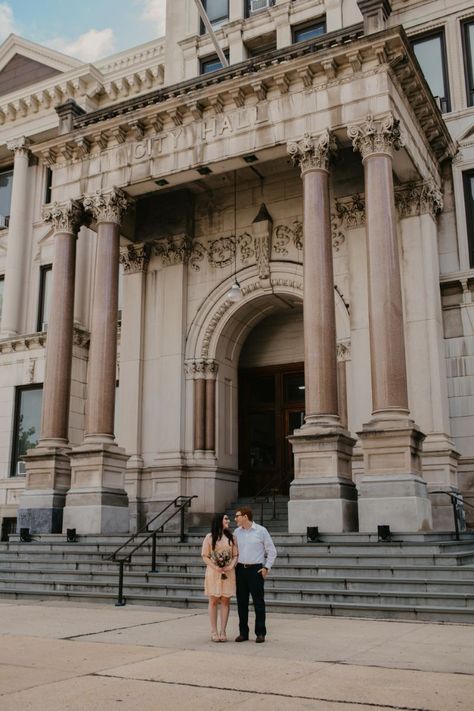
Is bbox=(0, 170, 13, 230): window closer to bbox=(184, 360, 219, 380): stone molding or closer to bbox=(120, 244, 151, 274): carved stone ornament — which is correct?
bbox=(120, 244, 151, 274): carved stone ornament

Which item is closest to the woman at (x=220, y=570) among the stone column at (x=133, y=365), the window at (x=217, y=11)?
the stone column at (x=133, y=365)

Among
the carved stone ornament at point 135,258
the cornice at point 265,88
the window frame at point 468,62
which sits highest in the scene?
the window frame at point 468,62

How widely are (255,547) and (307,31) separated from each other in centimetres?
1933

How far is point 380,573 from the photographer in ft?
40.5

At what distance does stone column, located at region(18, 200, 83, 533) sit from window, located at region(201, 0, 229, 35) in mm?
9106

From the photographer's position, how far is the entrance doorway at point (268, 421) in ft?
73.5

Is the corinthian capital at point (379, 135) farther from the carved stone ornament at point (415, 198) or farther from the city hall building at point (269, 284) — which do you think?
the carved stone ornament at point (415, 198)

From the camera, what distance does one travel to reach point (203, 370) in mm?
22062

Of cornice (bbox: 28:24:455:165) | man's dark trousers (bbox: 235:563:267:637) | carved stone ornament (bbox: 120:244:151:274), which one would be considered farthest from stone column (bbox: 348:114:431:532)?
carved stone ornament (bbox: 120:244:151:274)

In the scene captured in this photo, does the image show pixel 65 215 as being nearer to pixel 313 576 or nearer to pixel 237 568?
pixel 313 576

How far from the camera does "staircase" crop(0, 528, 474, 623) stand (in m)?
11.2

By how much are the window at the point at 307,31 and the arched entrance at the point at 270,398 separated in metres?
8.62

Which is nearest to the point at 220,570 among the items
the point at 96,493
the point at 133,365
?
the point at 96,493

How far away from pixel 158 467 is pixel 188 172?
808cm
